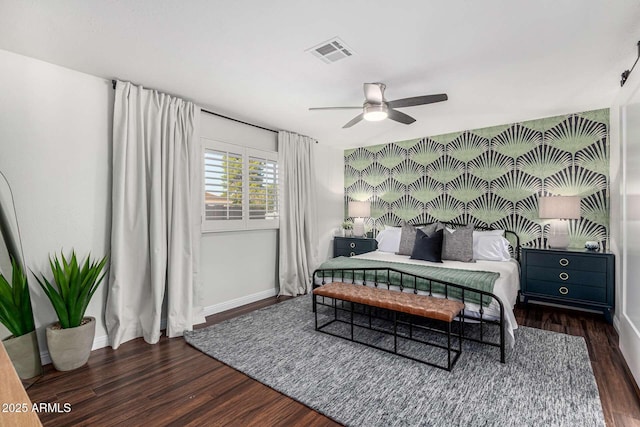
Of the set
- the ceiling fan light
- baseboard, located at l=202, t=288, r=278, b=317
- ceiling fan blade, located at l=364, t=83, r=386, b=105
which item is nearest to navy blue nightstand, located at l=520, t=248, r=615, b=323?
the ceiling fan light

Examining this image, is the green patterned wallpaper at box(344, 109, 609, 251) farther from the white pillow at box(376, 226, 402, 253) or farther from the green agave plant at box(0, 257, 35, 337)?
the green agave plant at box(0, 257, 35, 337)

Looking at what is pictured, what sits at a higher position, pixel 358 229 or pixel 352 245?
pixel 358 229

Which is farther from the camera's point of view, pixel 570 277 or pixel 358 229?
pixel 358 229

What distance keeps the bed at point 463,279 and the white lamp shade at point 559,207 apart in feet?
1.98

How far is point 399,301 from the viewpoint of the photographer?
2914 mm

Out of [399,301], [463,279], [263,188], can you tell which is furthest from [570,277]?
[263,188]

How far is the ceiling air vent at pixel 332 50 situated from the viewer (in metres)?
2.40

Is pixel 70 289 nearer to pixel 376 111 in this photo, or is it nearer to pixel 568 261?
pixel 376 111

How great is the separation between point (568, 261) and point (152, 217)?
478 cm

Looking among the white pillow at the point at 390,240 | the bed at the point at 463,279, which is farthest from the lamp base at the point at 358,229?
the bed at the point at 463,279

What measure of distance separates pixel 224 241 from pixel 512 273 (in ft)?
11.7

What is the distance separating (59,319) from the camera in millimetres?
2625

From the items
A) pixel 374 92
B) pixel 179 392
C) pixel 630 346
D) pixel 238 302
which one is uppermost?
pixel 374 92

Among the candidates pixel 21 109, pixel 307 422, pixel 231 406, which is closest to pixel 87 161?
pixel 21 109
